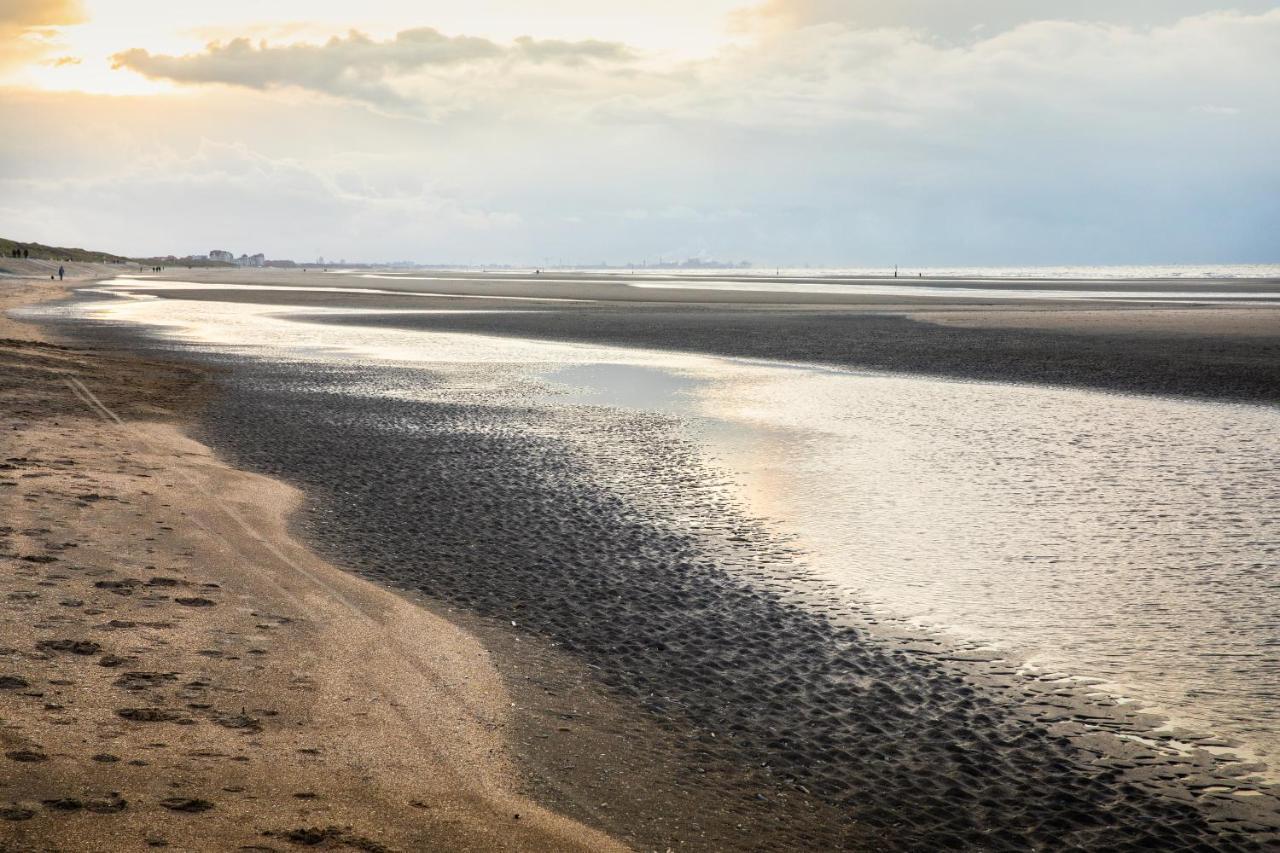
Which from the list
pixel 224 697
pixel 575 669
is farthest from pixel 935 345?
pixel 224 697

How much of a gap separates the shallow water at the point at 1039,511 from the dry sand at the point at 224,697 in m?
4.67

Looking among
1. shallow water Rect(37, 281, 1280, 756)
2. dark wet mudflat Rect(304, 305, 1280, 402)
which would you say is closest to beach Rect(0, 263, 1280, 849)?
shallow water Rect(37, 281, 1280, 756)

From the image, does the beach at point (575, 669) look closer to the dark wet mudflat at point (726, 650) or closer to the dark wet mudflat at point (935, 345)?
the dark wet mudflat at point (726, 650)

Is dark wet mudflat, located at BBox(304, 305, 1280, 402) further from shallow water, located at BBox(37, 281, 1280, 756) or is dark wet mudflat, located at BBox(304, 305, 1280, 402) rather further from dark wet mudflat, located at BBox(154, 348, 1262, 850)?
dark wet mudflat, located at BBox(154, 348, 1262, 850)

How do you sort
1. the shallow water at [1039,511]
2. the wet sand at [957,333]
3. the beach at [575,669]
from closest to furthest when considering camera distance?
the beach at [575,669] < the shallow water at [1039,511] < the wet sand at [957,333]

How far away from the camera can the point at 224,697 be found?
24.3 feet

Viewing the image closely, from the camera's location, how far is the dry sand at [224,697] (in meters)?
5.78

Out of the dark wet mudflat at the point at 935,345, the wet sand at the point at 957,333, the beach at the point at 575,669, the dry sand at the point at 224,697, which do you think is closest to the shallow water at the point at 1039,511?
the beach at the point at 575,669

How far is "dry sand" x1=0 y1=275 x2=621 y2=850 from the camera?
227 inches

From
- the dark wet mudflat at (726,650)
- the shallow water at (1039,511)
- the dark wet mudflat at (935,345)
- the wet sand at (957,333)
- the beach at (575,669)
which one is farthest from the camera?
the wet sand at (957,333)

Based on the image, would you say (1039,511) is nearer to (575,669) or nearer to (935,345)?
(575,669)

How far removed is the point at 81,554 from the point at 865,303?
74968 millimetres

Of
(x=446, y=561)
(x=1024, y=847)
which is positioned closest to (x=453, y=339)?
(x=446, y=561)

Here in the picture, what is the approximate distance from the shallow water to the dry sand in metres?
4.67
